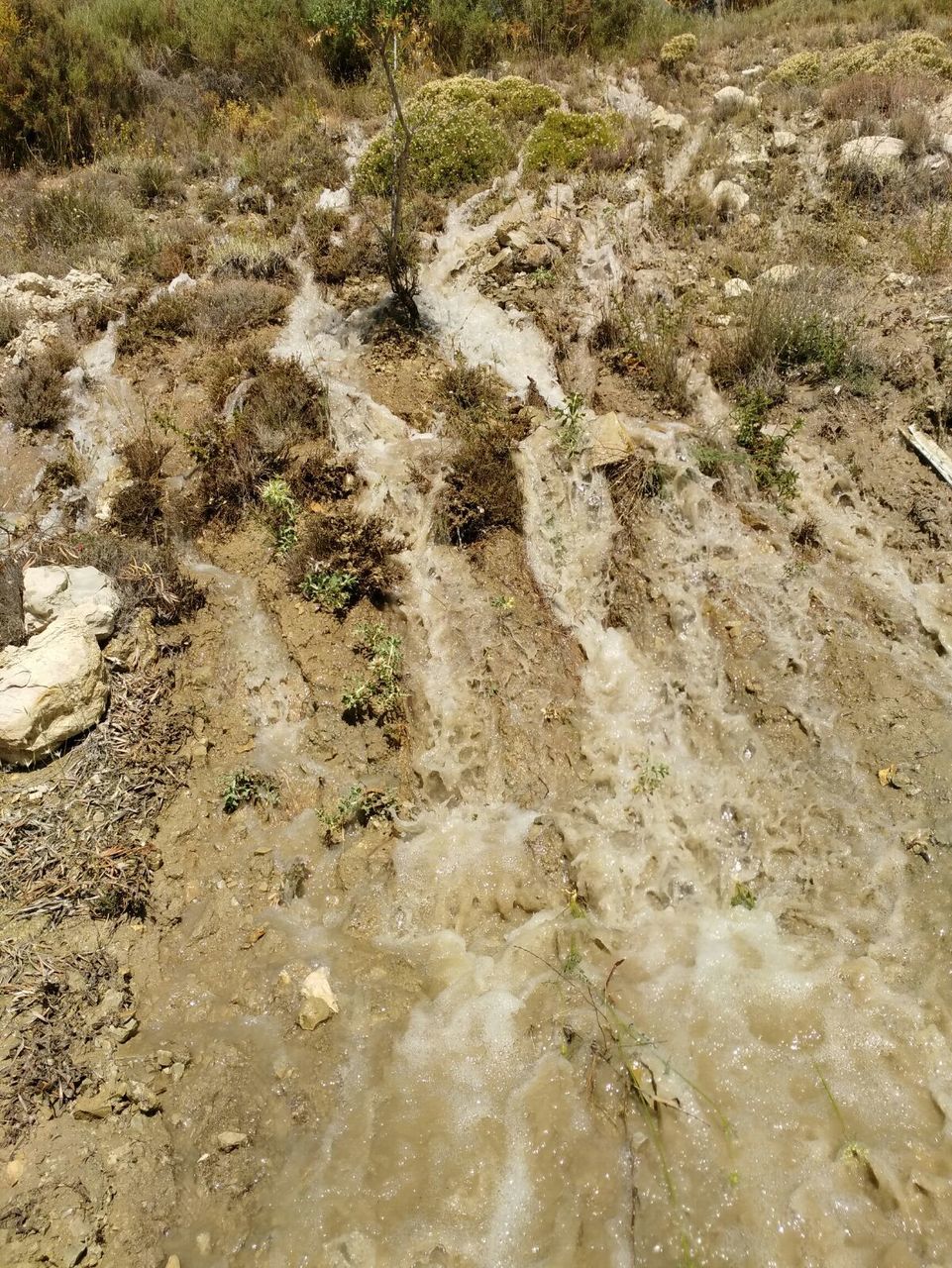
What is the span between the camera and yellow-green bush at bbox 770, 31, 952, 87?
1160cm

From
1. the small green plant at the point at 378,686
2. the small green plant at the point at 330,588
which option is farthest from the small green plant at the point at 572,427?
the small green plant at the point at 378,686

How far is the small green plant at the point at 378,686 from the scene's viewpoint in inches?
220

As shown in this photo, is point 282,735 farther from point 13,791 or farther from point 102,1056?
point 102,1056

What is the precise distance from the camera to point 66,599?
225 inches

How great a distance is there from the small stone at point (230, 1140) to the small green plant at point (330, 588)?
3656 mm

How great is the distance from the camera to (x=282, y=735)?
5570 millimetres

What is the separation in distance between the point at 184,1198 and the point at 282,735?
2.83 meters

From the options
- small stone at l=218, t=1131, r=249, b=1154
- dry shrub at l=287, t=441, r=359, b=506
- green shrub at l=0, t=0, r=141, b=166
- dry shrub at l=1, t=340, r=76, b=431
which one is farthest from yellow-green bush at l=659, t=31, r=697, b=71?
small stone at l=218, t=1131, r=249, b=1154

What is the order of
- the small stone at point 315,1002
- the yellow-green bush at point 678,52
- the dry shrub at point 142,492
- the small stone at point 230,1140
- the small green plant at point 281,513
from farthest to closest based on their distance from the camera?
1. the yellow-green bush at point 678,52
2. the dry shrub at point 142,492
3. the small green plant at point 281,513
4. the small stone at point 315,1002
5. the small stone at point 230,1140

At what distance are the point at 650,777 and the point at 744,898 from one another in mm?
986

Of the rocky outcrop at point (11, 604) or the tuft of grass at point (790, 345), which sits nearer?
the rocky outcrop at point (11, 604)

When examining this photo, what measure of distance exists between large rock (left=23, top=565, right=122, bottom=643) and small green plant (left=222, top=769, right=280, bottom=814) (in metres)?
1.68

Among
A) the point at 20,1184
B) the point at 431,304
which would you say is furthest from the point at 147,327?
the point at 20,1184

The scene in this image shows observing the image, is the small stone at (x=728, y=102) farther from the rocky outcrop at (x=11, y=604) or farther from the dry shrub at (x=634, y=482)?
the rocky outcrop at (x=11, y=604)
